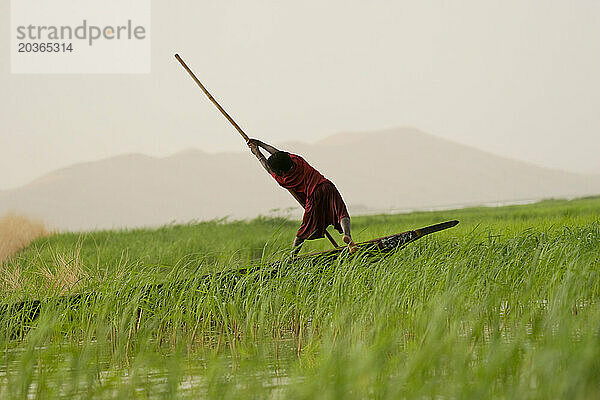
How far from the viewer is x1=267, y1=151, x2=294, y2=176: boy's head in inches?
303

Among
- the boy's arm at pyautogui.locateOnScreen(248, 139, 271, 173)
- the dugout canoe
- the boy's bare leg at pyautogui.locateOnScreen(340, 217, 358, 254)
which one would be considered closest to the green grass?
the dugout canoe

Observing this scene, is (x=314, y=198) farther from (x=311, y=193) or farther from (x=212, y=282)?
(x=212, y=282)

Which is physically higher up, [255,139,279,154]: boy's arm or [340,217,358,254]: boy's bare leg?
[255,139,279,154]: boy's arm

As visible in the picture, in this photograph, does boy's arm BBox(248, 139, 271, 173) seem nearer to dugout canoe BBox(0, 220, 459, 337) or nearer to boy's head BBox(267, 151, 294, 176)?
boy's head BBox(267, 151, 294, 176)

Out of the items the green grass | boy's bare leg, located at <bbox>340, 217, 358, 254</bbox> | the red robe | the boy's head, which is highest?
the boy's head

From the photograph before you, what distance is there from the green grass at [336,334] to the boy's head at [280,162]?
1.56 m

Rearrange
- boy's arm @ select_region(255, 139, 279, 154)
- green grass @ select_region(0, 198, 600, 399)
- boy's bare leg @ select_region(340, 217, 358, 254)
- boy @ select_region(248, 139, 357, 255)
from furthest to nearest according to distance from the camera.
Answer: boy's arm @ select_region(255, 139, 279, 154) < boy @ select_region(248, 139, 357, 255) < boy's bare leg @ select_region(340, 217, 358, 254) < green grass @ select_region(0, 198, 600, 399)

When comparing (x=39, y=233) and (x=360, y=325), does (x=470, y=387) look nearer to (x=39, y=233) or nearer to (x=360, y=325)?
(x=360, y=325)

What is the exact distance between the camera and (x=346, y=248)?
6.66 metres

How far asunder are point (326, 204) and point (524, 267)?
254 centimetres

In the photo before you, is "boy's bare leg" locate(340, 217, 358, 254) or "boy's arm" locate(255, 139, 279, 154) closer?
"boy's bare leg" locate(340, 217, 358, 254)

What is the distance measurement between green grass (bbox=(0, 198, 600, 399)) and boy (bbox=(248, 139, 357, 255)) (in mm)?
1499

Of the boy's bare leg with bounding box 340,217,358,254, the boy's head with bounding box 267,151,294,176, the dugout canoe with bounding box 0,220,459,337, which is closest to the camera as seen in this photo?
the dugout canoe with bounding box 0,220,459,337

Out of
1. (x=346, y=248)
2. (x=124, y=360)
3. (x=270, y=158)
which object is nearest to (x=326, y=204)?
(x=270, y=158)
